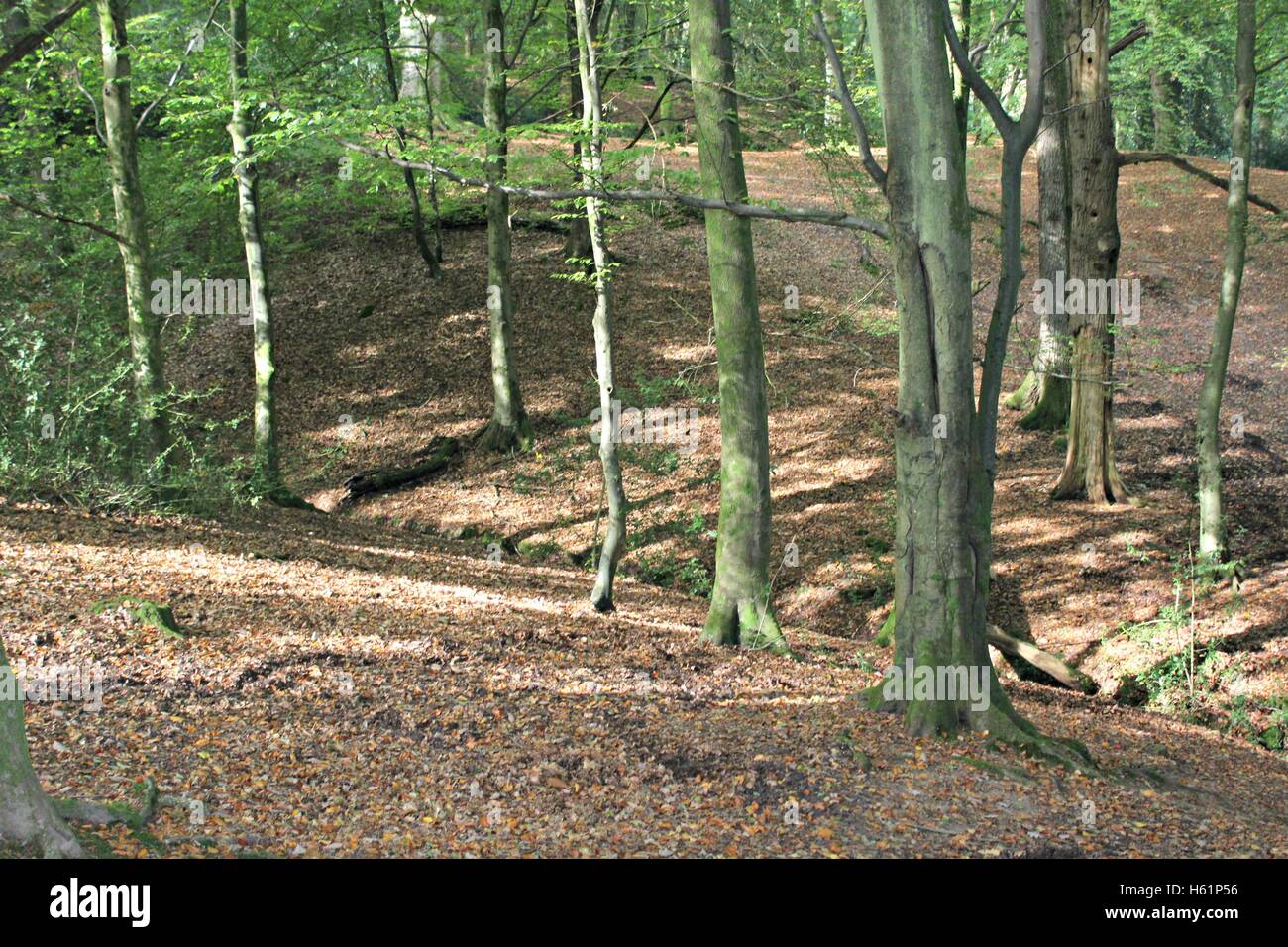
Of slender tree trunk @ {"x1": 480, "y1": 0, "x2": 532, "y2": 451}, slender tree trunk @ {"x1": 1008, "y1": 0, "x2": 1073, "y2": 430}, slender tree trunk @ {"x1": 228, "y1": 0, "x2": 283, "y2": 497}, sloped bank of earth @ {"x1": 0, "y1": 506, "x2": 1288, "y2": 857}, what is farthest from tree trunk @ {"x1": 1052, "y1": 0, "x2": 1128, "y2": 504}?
slender tree trunk @ {"x1": 228, "y1": 0, "x2": 283, "y2": 497}

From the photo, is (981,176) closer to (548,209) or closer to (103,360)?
(548,209)

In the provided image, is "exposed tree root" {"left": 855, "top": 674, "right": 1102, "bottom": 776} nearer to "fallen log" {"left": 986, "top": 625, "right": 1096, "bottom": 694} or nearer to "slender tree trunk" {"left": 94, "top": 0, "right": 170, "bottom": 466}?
"fallen log" {"left": 986, "top": 625, "right": 1096, "bottom": 694}

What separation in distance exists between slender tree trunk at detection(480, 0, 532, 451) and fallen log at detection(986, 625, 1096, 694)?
27.2 ft

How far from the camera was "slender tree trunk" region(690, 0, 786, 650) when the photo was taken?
8711 mm

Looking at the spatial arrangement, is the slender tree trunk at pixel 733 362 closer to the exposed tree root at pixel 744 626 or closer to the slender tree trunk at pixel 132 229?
the exposed tree root at pixel 744 626

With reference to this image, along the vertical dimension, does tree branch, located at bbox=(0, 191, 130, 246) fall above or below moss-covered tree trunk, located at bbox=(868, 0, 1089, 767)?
above

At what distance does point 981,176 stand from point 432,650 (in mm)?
23232

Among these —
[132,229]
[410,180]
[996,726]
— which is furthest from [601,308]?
[410,180]

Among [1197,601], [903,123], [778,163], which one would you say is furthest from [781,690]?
[778,163]

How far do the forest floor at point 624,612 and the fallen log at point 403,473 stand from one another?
0.25m

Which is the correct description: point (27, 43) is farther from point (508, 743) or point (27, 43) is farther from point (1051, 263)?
point (1051, 263)

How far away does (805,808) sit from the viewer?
5578 mm

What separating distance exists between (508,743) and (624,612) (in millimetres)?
4480

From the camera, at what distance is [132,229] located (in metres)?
10.7
